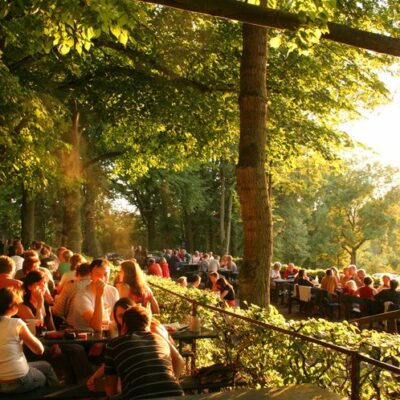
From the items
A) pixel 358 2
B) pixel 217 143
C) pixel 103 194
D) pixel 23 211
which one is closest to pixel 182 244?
pixel 103 194

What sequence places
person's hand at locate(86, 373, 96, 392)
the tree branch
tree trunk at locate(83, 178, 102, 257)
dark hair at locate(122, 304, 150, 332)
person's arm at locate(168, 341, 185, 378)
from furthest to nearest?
1. tree trunk at locate(83, 178, 102, 257)
2. the tree branch
3. person's hand at locate(86, 373, 96, 392)
4. person's arm at locate(168, 341, 185, 378)
5. dark hair at locate(122, 304, 150, 332)

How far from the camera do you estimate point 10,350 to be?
5.15 m

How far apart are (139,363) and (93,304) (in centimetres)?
343

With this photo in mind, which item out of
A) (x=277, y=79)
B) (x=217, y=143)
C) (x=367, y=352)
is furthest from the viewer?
(x=217, y=143)

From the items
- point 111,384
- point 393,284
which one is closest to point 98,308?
point 111,384

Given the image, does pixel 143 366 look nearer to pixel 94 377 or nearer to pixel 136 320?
pixel 136 320

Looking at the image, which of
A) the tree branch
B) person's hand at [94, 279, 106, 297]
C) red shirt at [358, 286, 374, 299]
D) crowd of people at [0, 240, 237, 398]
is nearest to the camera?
crowd of people at [0, 240, 237, 398]

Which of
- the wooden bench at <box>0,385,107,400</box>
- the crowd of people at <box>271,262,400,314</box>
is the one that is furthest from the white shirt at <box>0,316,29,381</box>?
the crowd of people at <box>271,262,400,314</box>

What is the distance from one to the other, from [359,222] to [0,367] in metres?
54.2

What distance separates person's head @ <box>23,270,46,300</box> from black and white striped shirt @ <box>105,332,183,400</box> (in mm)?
2729

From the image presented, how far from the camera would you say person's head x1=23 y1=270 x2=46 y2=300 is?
6914 mm

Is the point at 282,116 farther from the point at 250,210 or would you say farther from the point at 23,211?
the point at 23,211

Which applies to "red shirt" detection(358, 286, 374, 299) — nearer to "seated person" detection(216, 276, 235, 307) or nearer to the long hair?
"seated person" detection(216, 276, 235, 307)

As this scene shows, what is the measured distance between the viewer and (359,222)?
5638 cm
